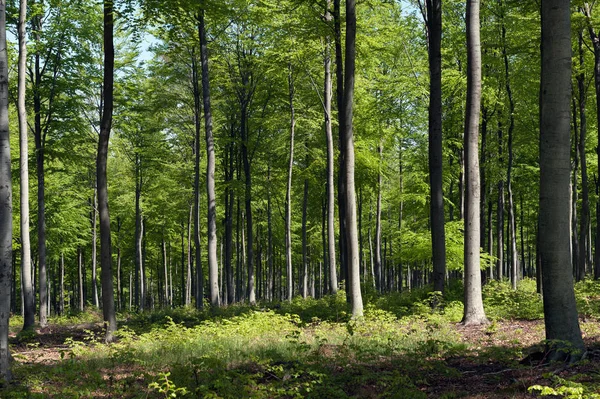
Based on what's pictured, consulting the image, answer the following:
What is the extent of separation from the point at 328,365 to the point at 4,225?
5.59 metres

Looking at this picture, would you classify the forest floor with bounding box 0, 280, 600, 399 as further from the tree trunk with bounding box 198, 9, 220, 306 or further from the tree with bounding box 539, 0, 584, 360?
the tree trunk with bounding box 198, 9, 220, 306

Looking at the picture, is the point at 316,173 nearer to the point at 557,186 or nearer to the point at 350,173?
the point at 350,173

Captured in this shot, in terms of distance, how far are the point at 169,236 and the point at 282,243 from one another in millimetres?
8767

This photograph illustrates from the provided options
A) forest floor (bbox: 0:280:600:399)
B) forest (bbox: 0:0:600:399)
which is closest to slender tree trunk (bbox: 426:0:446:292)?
forest (bbox: 0:0:600:399)

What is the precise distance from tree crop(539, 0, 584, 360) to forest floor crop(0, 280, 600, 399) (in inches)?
22.3

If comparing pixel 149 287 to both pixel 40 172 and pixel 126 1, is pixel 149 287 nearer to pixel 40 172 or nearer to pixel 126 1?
pixel 40 172

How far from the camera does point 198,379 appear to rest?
7.35 metres

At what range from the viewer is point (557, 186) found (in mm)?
7090

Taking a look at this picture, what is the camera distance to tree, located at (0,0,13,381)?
7605mm

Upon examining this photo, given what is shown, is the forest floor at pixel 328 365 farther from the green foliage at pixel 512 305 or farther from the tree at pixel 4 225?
the tree at pixel 4 225

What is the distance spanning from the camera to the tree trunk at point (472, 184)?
38.6 feet

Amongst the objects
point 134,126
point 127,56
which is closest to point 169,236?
point 134,126

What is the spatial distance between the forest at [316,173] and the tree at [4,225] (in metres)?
0.03

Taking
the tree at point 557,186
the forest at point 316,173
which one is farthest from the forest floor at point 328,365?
the tree at point 557,186
